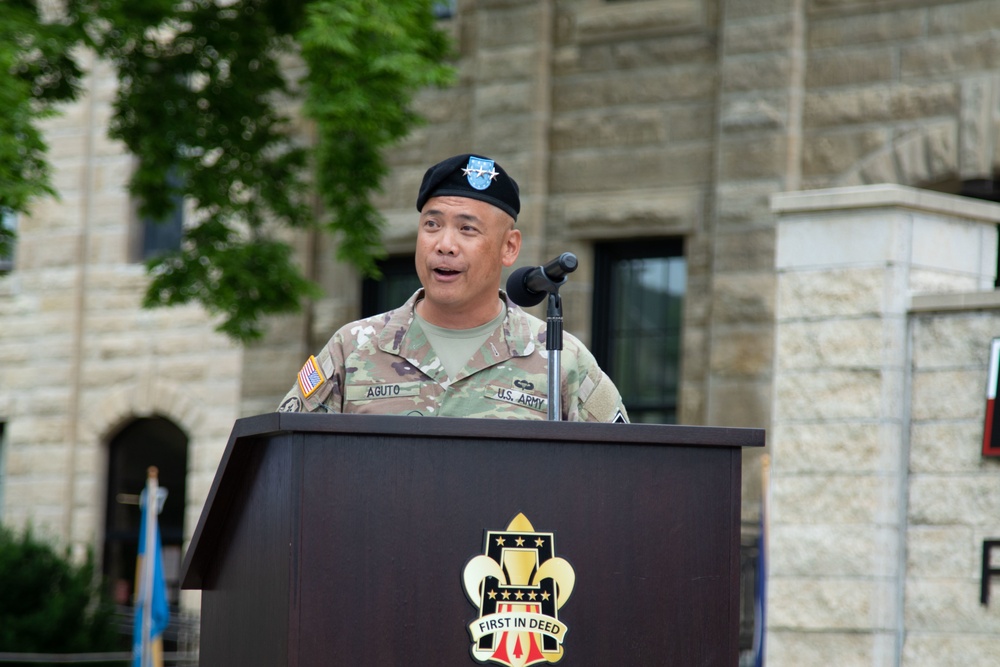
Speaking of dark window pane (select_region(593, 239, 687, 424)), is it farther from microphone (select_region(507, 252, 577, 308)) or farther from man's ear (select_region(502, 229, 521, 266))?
microphone (select_region(507, 252, 577, 308))

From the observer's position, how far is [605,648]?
11.6 feet

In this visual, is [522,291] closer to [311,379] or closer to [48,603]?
[311,379]

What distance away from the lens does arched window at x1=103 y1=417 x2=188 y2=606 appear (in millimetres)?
16906

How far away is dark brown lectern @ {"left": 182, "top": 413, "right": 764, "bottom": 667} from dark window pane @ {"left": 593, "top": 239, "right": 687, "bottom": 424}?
10.00 m

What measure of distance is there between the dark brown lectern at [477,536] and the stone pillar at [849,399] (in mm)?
4903

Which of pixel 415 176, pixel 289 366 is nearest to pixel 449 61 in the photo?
pixel 415 176

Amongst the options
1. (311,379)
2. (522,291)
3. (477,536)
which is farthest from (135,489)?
(477,536)

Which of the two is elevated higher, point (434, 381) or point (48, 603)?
point (434, 381)

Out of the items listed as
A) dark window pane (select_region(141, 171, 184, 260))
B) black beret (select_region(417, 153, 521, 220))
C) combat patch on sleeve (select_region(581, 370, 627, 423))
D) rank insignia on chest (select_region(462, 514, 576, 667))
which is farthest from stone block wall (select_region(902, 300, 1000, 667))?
dark window pane (select_region(141, 171, 184, 260))

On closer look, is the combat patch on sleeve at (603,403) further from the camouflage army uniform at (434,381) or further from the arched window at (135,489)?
the arched window at (135,489)

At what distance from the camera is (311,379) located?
4363mm

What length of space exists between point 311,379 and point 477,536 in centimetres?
103

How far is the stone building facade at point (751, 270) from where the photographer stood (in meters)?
8.37

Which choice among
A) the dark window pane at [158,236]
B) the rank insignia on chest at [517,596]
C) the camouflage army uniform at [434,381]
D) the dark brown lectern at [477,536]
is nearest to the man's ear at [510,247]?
the camouflage army uniform at [434,381]
